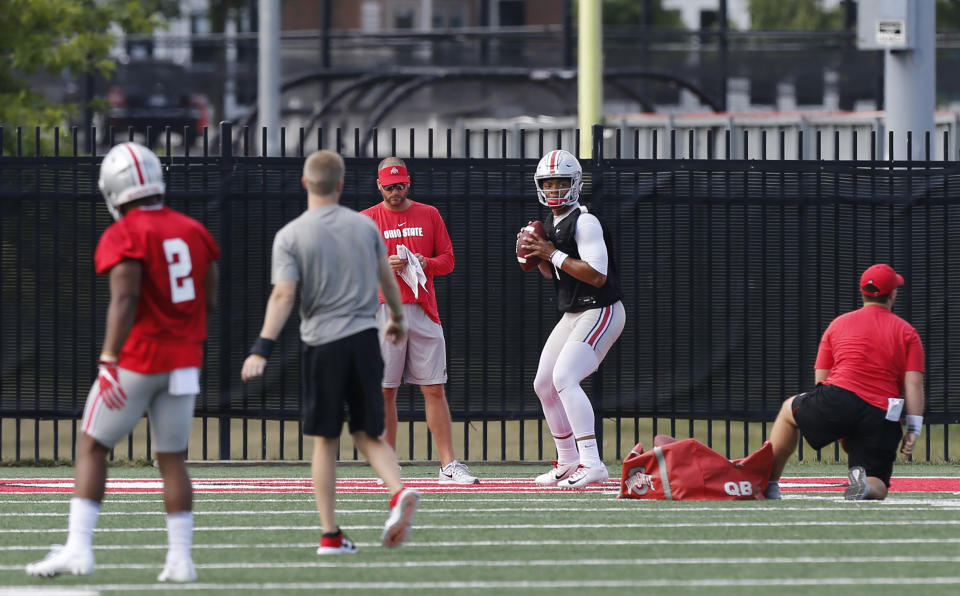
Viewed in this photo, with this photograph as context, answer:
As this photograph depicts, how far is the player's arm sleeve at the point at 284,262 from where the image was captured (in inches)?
286

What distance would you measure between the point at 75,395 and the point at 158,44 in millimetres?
26967

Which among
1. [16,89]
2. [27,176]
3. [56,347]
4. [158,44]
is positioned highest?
[158,44]

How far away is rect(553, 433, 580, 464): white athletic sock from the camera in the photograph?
401 inches

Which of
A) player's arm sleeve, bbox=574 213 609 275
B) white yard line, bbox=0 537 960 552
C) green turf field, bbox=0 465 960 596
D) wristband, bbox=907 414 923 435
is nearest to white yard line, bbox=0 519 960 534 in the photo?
green turf field, bbox=0 465 960 596

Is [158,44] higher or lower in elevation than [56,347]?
higher

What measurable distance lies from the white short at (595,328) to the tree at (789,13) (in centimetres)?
6314

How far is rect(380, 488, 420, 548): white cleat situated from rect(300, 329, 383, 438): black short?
13.2 inches

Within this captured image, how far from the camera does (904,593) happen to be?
6.53 meters

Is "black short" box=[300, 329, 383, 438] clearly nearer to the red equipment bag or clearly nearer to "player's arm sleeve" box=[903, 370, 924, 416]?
the red equipment bag

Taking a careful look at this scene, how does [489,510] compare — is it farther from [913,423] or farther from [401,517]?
[913,423]

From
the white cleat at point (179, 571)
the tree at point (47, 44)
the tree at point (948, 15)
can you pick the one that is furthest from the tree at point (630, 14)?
the white cleat at point (179, 571)

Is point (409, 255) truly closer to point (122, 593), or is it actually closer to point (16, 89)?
point (122, 593)

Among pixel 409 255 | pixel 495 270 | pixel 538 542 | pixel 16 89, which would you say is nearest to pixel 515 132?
pixel 16 89

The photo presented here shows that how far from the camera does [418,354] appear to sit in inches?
405
